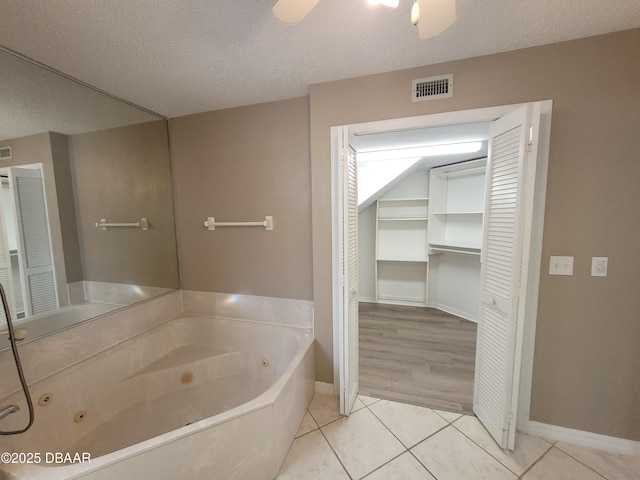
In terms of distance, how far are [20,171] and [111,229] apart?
24.1 inches

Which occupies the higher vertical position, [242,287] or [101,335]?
[242,287]

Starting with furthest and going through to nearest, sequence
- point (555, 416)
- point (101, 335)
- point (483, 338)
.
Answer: point (101, 335)
point (483, 338)
point (555, 416)

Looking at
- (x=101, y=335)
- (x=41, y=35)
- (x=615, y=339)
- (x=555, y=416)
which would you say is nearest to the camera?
(x=41, y=35)

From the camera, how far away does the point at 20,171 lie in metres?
1.42

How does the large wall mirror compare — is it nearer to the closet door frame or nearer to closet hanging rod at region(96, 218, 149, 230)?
closet hanging rod at region(96, 218, 149, 230)

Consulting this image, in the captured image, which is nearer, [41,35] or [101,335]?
[41,35]

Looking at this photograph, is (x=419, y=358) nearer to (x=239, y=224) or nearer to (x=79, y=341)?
(x=239, y=224)

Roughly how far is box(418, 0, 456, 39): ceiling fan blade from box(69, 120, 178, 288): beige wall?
2253mm

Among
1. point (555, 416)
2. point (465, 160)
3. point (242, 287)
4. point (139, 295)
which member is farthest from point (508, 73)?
point (139, 295)

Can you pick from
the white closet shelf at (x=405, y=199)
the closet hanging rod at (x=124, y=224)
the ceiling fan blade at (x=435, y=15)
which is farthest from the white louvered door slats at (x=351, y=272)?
the white closet shelf at (x=405, y=199)

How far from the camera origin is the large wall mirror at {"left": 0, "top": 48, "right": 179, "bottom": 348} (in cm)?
140

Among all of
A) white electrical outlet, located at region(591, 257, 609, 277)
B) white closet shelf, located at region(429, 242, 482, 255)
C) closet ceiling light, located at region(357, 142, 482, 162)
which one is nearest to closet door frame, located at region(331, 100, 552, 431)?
white electrical outlet, located at region(591, 257, 609, 277)

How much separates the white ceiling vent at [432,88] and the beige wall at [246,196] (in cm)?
79

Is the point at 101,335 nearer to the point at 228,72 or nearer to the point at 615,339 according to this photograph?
the point at 228,72
